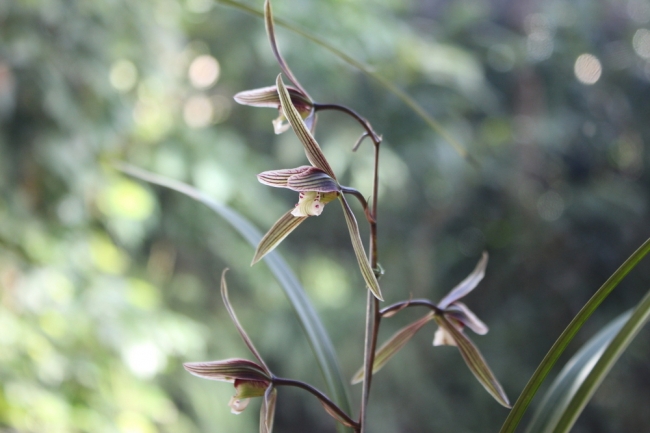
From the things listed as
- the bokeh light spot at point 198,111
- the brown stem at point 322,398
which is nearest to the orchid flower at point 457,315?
the brown stem at point 322,398

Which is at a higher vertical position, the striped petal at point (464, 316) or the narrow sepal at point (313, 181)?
the narrow sepal at point (313, 181)

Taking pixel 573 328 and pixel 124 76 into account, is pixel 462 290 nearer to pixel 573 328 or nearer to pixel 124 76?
pixel 573 328

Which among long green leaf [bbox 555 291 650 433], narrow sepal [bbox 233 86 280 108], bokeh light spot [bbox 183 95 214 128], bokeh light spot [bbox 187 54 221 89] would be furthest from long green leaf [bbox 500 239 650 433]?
bokeh light spot [bbox 187 54 221 89]

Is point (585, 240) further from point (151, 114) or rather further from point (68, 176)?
point (68, 176)

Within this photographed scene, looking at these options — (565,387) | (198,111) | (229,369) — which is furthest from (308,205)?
(198,111)

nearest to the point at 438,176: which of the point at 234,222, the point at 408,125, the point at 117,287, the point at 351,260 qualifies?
the point at 408,125

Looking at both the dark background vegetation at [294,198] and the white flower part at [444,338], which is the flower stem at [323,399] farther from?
the dark background vegetation at [294,198]
